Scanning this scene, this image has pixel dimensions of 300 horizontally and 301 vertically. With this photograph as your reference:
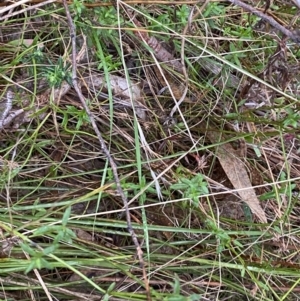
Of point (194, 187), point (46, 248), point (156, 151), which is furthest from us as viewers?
point (156, 151)

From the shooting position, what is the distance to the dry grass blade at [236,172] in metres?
1.37

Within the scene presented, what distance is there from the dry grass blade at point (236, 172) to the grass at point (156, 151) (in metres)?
0.01

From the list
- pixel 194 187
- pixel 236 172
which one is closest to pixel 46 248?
pixel 194 187

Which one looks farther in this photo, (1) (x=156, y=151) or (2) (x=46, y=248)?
(1) (x=156, y=151)

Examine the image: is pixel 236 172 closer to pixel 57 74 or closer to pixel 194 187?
pixel 194 187

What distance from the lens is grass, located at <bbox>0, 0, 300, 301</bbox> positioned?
126 cm

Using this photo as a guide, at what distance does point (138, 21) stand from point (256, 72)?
1.10 ft

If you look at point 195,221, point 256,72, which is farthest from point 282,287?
point 256,72

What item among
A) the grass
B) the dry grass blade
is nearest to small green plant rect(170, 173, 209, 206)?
the grass

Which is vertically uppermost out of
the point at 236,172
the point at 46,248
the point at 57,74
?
the point at 57,74

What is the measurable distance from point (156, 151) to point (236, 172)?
218 millimetres

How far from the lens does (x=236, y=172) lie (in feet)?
4.58

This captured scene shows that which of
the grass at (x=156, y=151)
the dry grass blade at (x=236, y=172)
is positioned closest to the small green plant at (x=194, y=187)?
the grass at (x=156, y=151)

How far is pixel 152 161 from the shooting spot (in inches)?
50.5
